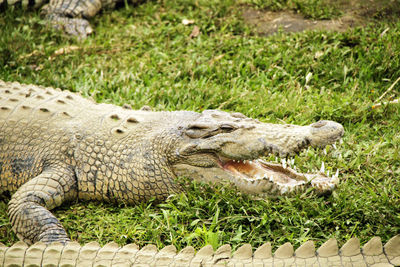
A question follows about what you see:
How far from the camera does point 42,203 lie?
11.8 ft

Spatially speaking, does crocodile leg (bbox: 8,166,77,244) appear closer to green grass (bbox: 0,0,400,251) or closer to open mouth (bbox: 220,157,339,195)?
green grass (bbox: 0,0,400,251)

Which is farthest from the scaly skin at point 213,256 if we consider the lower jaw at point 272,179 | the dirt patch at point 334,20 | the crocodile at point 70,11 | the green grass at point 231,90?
the crocodile at point 70,11

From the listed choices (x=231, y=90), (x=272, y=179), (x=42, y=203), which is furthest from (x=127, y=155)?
(x=231, y=90)

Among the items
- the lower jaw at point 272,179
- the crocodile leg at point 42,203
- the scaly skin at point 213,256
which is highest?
the scaly skin at point 213,256

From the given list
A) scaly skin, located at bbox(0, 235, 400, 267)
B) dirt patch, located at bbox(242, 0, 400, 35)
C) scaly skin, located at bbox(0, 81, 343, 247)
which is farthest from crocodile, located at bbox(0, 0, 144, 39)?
scaly skin, located at bbox(0, 235, 400, 267)

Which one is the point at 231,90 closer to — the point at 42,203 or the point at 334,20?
the point at 334,20

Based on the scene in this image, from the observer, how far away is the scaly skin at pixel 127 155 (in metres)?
3.47

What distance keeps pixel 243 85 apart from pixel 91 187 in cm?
256

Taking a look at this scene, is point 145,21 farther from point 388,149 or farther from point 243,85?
point 388,149

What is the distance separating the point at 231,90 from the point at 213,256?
9.53 feet

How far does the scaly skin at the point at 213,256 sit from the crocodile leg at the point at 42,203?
52cm

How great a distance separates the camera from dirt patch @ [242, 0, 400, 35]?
596cm

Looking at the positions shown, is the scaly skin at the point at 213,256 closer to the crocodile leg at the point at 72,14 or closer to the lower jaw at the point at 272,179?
the lower jaw at the point at 272,179

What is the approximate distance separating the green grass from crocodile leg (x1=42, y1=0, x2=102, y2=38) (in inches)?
7.9
